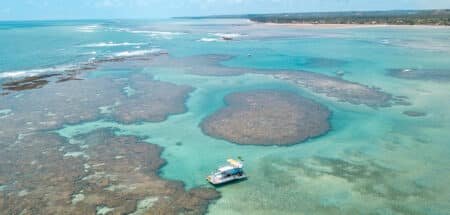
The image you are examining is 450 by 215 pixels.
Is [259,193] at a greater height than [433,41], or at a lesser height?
lesser

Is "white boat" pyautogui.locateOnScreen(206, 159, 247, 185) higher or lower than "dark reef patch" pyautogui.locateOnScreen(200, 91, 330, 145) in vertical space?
lower

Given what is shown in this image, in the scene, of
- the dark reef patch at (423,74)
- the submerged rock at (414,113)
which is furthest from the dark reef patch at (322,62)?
the submerged rock at (414,113)

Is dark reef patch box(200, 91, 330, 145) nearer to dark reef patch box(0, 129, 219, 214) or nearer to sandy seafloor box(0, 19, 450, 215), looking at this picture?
sandy seafloor box(0, 19, 450, 215)

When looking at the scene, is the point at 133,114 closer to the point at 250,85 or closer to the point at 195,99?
the point at 195,99

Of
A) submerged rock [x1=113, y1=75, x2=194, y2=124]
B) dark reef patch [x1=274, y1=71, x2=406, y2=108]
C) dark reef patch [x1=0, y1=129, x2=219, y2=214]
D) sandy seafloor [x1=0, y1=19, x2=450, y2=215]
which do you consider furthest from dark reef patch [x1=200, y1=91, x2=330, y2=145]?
dark reef patch [x1=0, y1=129, x2=219, y2=214]

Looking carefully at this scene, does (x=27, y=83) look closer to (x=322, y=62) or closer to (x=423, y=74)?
(x=322, y=62)

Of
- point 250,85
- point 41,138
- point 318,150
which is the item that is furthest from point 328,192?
point 250,85
